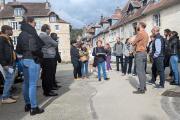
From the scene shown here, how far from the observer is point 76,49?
709 inches

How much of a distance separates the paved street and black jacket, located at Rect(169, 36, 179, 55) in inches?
69.9

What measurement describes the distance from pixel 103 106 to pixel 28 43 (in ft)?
8.49

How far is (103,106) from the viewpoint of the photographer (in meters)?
10.2

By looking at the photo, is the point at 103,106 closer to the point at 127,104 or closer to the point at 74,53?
the point at 127,104

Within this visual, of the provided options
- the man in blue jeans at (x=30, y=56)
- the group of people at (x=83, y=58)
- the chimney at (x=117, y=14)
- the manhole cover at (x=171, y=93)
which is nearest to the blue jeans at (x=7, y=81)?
the man in blue jeans at (x=30, y=56)

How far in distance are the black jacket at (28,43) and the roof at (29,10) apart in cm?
6423

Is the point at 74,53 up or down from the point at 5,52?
down

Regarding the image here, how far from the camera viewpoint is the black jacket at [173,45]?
1412 cm

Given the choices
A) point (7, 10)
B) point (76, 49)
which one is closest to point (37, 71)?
point (76, 49)

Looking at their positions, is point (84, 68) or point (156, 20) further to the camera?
point (156, 20)

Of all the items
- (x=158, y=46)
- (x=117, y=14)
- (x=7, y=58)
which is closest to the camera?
(x=7, y=58)

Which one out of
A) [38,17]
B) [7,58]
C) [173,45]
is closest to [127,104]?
[7,58]

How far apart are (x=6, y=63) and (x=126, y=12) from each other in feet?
160

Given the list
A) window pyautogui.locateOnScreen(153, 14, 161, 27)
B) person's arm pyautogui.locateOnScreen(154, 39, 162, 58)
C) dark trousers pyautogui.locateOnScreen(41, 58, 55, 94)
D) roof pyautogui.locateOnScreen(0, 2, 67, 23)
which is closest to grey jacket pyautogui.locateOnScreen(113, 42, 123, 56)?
person's arm pyautogui.locateOnScreen(154, 39, 162, 58)
